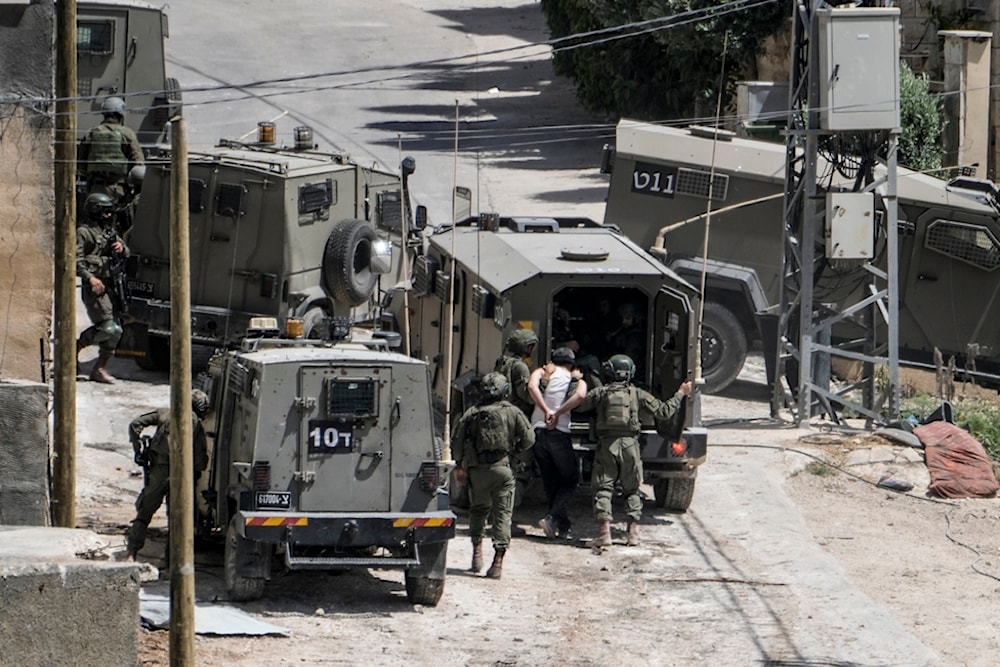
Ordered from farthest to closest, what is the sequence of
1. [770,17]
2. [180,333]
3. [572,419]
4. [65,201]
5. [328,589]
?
1. [770,17]
2. [572,419]
3. [65,201]
4. [328,589]
5. [180,333]

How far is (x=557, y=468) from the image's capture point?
1443 centimetres

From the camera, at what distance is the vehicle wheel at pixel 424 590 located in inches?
484

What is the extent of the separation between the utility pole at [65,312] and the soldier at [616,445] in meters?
3.92

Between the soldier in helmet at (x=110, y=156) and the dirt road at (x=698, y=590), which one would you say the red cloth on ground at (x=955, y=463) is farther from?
the soldier in helmet at (x=110, y=156)

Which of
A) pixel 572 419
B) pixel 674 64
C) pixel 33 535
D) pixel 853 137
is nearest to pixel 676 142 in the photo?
pixel 853 137

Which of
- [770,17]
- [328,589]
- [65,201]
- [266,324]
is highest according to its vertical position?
[770,17]

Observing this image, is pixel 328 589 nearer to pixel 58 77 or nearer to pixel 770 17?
pixel 58 77

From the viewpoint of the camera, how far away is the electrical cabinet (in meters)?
16.9

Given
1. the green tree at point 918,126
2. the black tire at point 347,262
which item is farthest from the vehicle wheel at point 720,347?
the green tree at point 918,126

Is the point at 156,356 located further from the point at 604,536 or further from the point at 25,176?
the point at 604,536

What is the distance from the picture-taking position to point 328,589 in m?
12.8

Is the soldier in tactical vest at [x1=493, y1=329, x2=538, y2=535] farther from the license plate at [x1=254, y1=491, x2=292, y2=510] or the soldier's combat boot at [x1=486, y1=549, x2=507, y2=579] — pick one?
the license plate at [x1=254, y1=491, x2=292, y2=510]

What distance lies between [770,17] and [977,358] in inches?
451

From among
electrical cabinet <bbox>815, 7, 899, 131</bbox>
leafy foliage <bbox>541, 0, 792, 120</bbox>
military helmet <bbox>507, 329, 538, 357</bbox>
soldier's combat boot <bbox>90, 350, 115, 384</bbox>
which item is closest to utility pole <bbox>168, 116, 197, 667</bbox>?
military helmet <bbox>507, 329, 538, 357</bbox>
